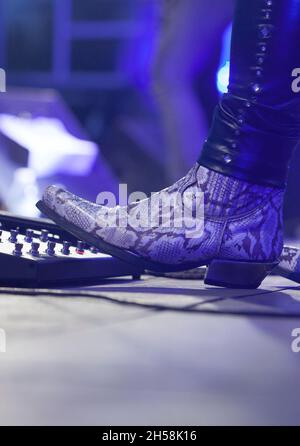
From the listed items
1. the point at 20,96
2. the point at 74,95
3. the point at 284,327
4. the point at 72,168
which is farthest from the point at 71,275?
the point at 74,95

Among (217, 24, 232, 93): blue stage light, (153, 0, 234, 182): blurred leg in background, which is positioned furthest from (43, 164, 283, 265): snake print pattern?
(217, 24, 232, 93): blue stage light

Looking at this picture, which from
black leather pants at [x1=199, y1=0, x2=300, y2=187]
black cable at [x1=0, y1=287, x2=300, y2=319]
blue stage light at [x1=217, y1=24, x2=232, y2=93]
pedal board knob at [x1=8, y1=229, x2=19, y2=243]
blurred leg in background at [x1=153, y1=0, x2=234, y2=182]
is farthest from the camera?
blue stage light at [x1=217, y1=24, x2=232, y2=93]

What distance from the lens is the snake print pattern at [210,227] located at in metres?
1.21

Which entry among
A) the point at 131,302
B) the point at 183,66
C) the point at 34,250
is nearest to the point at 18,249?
the point at 34,250

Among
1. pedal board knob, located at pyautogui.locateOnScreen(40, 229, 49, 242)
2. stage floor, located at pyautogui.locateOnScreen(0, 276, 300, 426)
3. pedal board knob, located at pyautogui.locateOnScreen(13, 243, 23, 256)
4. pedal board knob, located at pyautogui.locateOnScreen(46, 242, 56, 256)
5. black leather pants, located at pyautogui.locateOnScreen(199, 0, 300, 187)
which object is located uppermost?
black leather pants, located at pyautogui.locateOnScreen(199, 0, 300, 187)

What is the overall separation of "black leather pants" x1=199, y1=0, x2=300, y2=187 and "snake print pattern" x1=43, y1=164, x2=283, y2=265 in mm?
26

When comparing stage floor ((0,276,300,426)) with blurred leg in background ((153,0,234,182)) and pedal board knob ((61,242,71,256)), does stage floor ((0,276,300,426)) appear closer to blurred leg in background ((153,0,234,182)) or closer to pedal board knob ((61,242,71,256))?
pedal board knob ((61,242,71,256))

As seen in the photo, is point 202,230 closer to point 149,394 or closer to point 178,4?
point 149,394

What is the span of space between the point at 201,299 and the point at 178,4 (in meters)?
2.21

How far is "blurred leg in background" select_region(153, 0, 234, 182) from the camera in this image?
3061 mm

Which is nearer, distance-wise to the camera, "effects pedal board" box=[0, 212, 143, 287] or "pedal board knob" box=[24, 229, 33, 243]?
"effects pedal board" box=[0, 212, 143, 287]

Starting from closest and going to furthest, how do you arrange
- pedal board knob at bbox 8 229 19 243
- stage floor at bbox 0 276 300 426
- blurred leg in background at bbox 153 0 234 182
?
stage floor at bbox 0 276 300 426 < pedal board knob at bbox 8 229 19 243 < blurred leg in background at bbox 153 0 234 182

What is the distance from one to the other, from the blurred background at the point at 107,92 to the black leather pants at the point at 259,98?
3.87ft

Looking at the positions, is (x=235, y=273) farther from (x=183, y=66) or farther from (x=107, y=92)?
(x=107, y=92)
